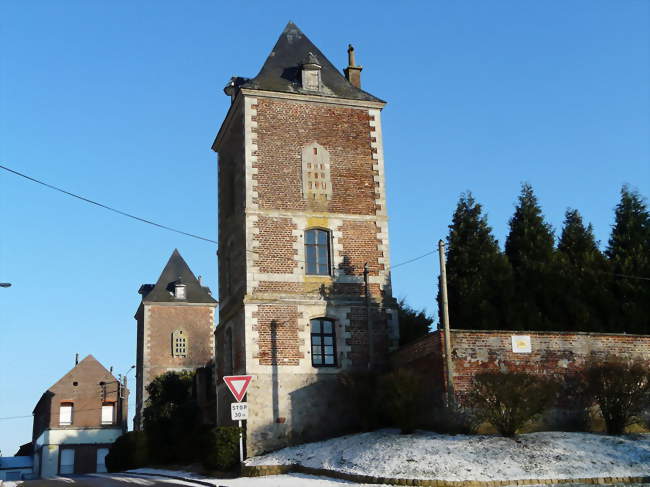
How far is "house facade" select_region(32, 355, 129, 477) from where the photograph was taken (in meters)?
55.5

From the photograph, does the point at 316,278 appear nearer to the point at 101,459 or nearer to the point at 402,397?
the point at 402,397

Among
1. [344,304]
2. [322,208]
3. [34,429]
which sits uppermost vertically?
[322,208]

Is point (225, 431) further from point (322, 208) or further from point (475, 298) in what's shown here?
point (475, 298)

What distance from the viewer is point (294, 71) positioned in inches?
1096

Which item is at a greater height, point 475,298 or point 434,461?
point 475,298

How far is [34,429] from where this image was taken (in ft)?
227

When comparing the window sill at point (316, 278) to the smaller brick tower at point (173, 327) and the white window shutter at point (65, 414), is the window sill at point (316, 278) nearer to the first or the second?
the smaller brick tower at point (173, 327)

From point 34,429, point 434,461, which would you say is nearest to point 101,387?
point 34,429

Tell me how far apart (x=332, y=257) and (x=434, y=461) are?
10.0 meters

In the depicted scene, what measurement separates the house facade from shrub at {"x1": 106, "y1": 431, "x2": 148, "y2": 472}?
792 inches

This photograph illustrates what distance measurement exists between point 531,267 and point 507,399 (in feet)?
33.7

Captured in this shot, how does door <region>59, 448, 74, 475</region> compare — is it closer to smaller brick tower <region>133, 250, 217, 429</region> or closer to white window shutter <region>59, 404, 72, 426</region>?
white window shutter <region>59, 404, 72, 426</region>

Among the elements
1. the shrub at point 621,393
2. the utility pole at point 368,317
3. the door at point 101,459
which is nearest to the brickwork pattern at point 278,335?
the utility pole at point 368,317

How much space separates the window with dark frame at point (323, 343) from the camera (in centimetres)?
2450
